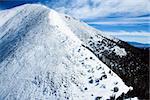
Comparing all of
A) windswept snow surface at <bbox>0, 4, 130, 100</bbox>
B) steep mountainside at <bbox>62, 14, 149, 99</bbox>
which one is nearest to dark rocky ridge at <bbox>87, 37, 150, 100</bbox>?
steep mountainside at <bbox>62, 14, 149, 99</bbox>

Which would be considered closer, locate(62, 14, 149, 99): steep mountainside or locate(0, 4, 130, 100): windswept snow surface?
locate(0, 4, 130, 100): windswept snow surface

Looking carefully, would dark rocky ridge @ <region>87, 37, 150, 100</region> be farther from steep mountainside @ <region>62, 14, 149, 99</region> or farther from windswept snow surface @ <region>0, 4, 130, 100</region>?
windswept snow surface @ <region>0, 4, 130, 100</region>

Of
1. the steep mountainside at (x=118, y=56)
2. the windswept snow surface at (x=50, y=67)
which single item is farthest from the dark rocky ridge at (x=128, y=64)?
the windswept snow surface at (x=50, y=67)

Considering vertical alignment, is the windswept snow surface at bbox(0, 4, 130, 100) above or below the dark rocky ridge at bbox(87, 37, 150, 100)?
above

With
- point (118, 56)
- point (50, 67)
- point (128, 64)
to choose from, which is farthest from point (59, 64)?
point (118, 56)

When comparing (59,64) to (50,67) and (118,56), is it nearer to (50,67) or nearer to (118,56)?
(50,67)
